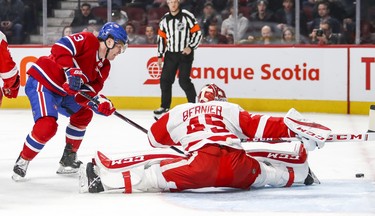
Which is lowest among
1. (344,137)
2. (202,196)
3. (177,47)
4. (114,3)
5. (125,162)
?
(202,196)

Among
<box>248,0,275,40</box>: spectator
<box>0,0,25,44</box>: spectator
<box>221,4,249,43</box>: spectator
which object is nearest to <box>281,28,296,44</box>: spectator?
<box>248,0,275,40</box>: spectator

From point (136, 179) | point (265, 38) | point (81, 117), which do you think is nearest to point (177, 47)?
point (265, 38)

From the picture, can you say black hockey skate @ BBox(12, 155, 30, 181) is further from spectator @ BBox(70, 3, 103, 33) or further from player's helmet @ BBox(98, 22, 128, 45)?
spectator @ BBox(70, 3, 103, 33)

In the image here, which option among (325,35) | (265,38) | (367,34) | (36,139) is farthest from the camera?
(265,38)

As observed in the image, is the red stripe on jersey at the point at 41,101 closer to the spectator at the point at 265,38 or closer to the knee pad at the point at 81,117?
the knee pad at the point at 81,117

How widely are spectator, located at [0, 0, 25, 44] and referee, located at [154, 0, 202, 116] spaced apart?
195 centimetres

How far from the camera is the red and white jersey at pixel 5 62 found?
554 centimetres

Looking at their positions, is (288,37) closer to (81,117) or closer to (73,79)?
(81,117)

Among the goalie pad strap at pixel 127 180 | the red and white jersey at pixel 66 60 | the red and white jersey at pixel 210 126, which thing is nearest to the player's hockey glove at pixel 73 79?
the red and white jersey at pixel 66 60

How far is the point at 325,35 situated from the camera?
9773 mm

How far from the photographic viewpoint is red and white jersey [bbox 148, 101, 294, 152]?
5.08 m

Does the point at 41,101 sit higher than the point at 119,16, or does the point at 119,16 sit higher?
the point at 119,16

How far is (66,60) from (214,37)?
4658mm

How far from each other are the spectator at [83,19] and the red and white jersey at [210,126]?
17.7 feet
